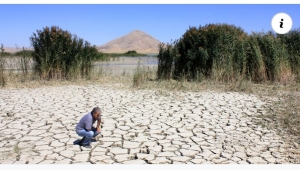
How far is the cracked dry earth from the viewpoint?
13.7ft

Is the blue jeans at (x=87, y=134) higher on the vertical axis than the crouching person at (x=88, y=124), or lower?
lower

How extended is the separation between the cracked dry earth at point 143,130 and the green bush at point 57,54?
3.17 meters

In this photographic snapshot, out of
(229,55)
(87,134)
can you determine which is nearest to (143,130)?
(87,134)

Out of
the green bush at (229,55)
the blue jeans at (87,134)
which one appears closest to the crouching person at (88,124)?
the blue jeans at (87,134)

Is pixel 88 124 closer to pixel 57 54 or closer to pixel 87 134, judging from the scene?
pixel 87 134

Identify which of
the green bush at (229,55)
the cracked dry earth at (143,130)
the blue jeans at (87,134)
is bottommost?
the cracked dry earth at (143,130)

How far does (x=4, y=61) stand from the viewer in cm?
1077

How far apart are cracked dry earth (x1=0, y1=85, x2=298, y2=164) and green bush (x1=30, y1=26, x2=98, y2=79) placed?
125 inches

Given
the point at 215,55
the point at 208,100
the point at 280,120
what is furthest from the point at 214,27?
the point at 280,120

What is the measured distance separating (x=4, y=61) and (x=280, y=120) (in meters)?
9.24

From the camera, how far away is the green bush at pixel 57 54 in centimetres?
1171

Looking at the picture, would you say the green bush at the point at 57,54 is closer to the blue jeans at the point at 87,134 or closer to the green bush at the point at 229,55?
the green bush at the point at 229,55

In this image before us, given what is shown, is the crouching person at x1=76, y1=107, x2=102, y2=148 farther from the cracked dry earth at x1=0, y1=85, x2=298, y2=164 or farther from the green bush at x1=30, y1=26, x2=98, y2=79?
the green bush at x1=30, y1=26, x2=98, y2=79

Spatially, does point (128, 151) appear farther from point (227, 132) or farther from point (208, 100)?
point (208, 100)
